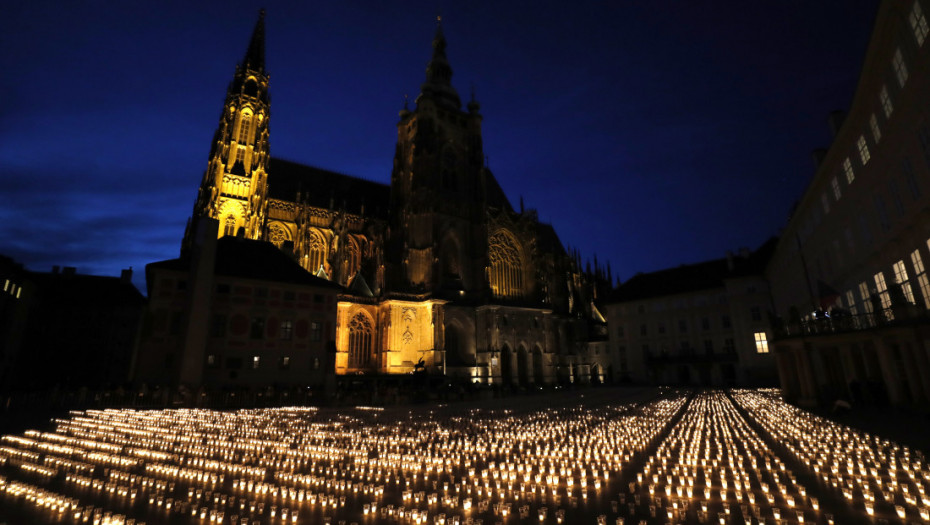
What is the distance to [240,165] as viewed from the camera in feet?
139

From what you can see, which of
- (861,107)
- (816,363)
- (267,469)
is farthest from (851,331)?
(267,469)

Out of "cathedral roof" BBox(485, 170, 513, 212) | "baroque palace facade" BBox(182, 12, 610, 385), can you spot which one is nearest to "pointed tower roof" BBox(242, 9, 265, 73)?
"baroque palace facade" BBox(182, 12, 610, 385)

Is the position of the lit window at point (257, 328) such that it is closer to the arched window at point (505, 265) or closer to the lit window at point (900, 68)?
the arched window at point (505, 265)

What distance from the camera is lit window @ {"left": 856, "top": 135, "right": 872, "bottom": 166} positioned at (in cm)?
1795

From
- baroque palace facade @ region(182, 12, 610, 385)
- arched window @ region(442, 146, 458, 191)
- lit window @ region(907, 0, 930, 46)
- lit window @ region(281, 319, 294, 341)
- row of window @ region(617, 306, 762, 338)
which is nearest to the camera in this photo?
lit window @ region(907, 0, 930, 46)

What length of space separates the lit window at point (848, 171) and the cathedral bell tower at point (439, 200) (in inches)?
1202

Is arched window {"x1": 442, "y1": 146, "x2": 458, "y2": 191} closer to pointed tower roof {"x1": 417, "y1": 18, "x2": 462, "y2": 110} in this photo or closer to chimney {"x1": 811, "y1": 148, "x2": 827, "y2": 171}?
pointed tower roof {"x1": 417, "y1": 18, "x2": 462, "y2": 110}

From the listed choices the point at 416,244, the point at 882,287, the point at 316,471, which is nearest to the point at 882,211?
the point at 882,287

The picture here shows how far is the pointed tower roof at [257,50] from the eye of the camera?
50062mm

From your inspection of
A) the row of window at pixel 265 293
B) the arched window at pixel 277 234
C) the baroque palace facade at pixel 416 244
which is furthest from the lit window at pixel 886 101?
the arched window at pixel 277 234

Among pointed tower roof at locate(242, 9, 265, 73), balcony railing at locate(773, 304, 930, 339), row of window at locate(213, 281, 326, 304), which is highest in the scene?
pointed tower roof at locate(242, 9, 265, 73)

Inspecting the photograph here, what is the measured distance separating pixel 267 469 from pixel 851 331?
810 inches

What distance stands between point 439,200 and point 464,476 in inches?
1541

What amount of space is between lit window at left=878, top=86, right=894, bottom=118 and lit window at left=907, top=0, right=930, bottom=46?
8.89 ft
